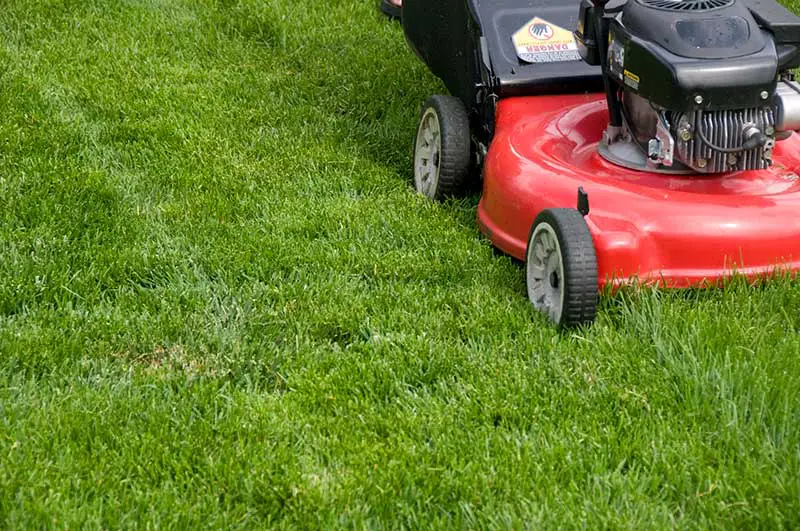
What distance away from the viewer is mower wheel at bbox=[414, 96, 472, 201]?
406 centimetres

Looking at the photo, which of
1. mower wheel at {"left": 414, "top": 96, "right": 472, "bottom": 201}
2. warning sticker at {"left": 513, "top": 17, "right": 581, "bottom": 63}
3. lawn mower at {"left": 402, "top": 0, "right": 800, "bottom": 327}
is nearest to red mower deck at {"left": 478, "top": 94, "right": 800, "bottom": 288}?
lawn mower at {"left": 402, "top": 0, "right": 800, "bottom": 327}

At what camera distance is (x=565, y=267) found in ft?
9.98

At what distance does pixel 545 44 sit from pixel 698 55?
3.34 ft

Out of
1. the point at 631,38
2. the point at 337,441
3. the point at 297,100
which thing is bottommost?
the point at 297,100

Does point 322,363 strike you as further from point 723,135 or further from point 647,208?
point 723,135

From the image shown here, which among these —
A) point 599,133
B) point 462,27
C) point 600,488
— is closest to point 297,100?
point 462,27

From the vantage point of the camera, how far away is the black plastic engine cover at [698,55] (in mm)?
3205

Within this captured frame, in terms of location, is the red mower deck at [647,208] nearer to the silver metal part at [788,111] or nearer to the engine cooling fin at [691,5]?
the silver metal part at [788,111]

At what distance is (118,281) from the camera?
11.4 ft

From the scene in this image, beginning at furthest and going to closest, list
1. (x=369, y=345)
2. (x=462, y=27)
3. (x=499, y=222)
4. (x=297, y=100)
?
(x=297, y=100) → (x=462, y=27) → (x=499, y=222) → (x=369, y=345)

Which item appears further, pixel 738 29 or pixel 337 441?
pixel 738 29

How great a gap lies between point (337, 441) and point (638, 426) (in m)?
0.65

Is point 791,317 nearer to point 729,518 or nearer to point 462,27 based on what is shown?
point 729,518

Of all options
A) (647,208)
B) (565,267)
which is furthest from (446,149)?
(565,267)
